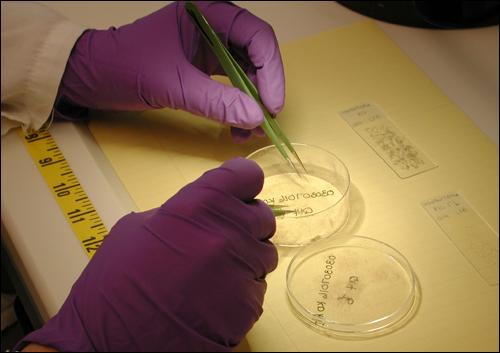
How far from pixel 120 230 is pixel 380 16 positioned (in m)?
0.89

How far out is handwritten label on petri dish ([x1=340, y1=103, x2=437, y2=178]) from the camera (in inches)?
46.4

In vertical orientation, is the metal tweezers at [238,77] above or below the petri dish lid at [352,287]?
above

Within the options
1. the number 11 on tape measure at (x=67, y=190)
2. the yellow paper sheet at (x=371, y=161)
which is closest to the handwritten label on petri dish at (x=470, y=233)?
the yellow paper sheet at (x=371, y=161)

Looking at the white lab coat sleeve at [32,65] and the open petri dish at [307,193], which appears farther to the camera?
the white lab coat sleeve at [32,65]

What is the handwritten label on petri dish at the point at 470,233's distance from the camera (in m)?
0.74

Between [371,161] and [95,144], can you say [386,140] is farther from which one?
[95,144]

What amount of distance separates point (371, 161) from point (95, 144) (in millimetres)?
550

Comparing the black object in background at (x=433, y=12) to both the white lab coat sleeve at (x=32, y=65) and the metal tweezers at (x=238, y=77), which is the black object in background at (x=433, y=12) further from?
the white lab coat sleeve at (x=32, y=65)

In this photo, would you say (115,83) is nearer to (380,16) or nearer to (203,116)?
(203,116)

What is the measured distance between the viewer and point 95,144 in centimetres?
135

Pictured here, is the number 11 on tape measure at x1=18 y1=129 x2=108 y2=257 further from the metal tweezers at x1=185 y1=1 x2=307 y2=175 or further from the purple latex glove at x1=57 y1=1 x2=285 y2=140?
the metal tweezers at x1=185 y1=1 x2=307 y2=175

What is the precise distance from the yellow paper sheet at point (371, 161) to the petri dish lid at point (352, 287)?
0.02 metres

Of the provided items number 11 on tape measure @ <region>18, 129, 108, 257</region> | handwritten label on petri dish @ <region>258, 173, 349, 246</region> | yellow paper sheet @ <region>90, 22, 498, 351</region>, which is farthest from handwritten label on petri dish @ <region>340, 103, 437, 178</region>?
number 11 on tape measure @ <region>18, 129, 108, 257</region>

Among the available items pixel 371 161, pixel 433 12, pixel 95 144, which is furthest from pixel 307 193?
pixel 433 12
